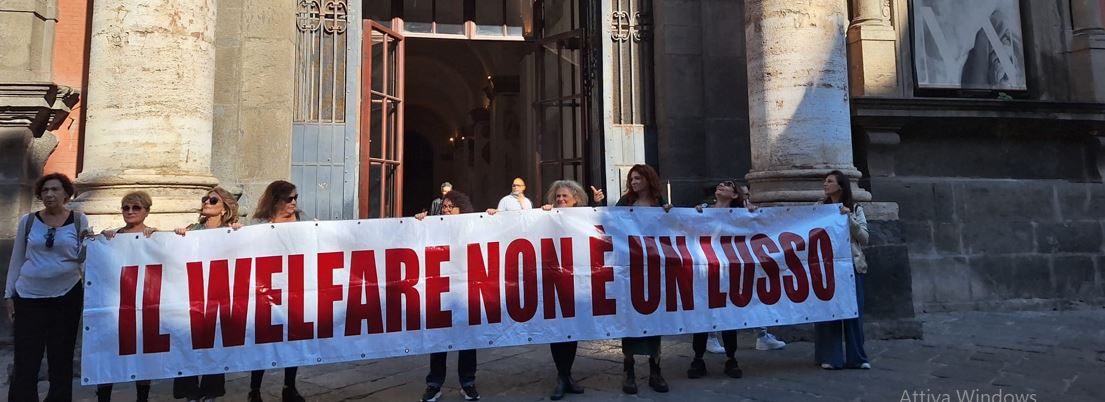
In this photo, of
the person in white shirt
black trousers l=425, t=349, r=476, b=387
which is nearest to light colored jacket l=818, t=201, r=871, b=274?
black trousers l=425, t=349, r=476, b=387

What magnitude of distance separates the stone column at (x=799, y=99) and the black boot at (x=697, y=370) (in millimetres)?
1936

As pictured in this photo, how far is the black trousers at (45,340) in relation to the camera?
11.7 feet

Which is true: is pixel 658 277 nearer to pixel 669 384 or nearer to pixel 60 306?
pixel 669 384

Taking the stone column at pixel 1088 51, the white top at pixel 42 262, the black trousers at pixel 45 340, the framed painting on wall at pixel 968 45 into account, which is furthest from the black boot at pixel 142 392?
the stone column at pixel 1088 51

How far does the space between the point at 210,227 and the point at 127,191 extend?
55.6 inches

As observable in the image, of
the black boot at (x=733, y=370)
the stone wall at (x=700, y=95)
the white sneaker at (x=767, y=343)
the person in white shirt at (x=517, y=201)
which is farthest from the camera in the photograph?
the stone wall at (x=700, y=95)

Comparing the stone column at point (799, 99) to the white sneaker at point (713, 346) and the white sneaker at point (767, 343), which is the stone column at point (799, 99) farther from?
the white sneaker at point (713, 346)

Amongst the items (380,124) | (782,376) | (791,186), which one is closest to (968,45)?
(791,186)

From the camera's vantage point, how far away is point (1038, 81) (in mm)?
8477

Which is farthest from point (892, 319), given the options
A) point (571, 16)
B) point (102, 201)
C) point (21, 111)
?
point (21, 111)

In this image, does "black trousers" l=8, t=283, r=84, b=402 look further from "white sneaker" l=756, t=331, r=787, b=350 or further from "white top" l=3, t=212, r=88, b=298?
"white sneaker" l=756, t=331, r=787, b=350

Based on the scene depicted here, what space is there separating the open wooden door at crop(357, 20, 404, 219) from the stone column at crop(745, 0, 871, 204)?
4314 millimetres

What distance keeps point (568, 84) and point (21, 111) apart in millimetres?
6010

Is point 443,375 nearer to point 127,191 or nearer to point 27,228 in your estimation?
point 27,228
